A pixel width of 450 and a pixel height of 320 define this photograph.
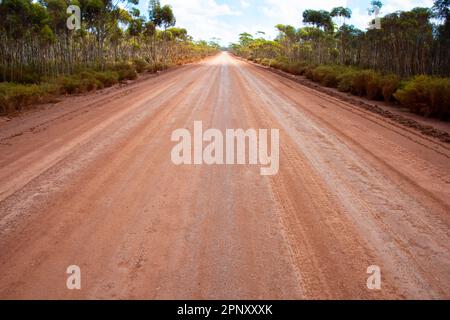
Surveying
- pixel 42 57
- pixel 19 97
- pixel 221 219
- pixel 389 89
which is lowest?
pixel 221 219

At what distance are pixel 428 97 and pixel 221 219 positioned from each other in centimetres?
950

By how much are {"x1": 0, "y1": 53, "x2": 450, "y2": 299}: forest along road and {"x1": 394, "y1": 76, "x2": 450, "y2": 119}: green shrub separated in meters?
3.25

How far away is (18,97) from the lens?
469 inches

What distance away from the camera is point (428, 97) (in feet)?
36.8

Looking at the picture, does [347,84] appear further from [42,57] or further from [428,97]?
[42,57]

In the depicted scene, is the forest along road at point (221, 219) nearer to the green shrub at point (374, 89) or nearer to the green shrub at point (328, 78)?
the green shrub at point (374, 89)

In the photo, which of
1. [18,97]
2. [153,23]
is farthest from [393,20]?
[18,97]

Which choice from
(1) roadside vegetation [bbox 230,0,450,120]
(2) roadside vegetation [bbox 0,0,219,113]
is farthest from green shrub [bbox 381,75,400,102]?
(2) roadside vegetation [bbox 0,0,219,113]

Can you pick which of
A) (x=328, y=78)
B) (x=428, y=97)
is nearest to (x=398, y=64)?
(x=328, y=78)

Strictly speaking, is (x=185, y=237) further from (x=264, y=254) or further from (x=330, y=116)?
(x=330, y=116)

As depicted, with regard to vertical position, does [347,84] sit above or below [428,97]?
above

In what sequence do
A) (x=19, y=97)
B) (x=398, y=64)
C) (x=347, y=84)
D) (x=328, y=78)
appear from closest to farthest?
(x=19, y=97)
(x=347, y=84)
(x=328, y=78)
(x=398, y=64)

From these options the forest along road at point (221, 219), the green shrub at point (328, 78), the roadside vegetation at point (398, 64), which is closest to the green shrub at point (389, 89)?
the roadside vegetation at point (398, 64)

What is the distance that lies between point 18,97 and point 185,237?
1041 cm
